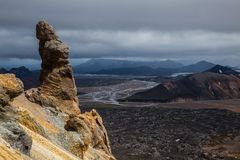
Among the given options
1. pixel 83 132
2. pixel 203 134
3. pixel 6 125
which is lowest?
pixel 203 134

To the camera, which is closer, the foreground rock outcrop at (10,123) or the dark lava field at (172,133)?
the foreground rock outcrop at (10,123)

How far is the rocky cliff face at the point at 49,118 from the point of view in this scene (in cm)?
2605

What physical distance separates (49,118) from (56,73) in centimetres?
780

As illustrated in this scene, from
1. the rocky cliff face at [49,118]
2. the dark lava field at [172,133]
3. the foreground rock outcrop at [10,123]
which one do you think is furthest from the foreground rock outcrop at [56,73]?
the dark lava field at [172,133]

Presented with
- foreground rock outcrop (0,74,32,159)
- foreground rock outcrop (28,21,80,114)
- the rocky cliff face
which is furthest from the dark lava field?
foreground rock outcrop (0,74,32,159)

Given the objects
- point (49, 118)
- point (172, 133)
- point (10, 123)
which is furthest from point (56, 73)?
point (172, 133)

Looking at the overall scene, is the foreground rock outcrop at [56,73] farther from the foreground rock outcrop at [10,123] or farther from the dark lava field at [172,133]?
the dark lava field at [172,133]

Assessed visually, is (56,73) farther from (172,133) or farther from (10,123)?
(172,133)

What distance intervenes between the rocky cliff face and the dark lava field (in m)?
37.9

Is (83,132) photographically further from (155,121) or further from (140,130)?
(155,121)

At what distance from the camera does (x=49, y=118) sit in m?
44.7

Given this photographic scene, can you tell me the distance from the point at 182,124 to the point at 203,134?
13.3 meters

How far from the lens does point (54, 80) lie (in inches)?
2019

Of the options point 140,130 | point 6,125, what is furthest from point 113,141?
point 6,125
